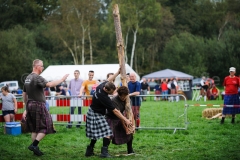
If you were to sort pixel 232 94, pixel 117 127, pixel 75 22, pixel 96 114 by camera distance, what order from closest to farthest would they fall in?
pixel 96 114 < pixel 117 127 < pixel 232 94 < pixel 75 22

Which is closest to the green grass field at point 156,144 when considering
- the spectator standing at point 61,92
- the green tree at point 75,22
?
the spectator standing at point 61,92

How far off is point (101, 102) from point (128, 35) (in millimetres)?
40514

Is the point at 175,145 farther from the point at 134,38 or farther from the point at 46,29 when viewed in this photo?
the point at 46,29

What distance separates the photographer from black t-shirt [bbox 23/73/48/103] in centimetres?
689

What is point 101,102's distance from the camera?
6605 mm

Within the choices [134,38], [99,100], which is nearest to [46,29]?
[134,38]

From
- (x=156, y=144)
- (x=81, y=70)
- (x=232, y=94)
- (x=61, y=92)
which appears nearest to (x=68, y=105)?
(x=156, y=144)

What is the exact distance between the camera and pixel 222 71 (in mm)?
43594

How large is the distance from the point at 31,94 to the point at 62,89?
1613 centimetres

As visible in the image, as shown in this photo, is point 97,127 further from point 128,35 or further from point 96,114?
point 128,35

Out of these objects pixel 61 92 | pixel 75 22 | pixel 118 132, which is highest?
pixel 75 22

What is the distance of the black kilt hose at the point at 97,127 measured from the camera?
22.0ft

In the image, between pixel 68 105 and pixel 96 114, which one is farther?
pixel 68 105

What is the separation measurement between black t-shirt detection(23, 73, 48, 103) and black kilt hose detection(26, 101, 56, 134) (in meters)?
0.09
